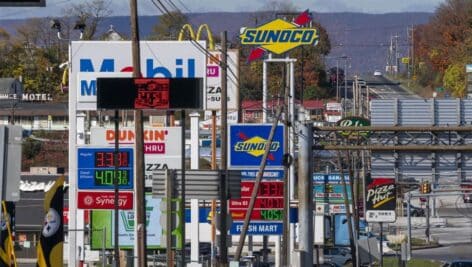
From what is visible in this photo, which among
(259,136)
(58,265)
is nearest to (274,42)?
(259,136)

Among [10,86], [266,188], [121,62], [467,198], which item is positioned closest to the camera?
[121,62]

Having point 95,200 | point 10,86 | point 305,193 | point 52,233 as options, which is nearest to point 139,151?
point 305,193

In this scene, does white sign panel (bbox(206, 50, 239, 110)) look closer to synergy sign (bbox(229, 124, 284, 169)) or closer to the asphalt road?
synergy sign (bbox(229, 124, 284, 169))

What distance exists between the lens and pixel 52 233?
25.3 meters

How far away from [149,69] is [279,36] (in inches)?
250

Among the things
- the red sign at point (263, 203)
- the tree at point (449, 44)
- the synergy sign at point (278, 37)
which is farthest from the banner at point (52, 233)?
the tree at point (449, 44)

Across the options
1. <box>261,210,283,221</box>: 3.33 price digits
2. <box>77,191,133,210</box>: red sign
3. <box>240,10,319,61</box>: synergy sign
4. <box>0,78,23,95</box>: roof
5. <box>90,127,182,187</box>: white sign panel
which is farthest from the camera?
<box>0,78,23,95</box>: roof

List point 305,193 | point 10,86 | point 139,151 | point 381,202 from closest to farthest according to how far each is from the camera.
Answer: point 305,193, point 139,151, point 381,202, point 10,86

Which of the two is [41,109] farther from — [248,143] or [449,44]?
[248,143]

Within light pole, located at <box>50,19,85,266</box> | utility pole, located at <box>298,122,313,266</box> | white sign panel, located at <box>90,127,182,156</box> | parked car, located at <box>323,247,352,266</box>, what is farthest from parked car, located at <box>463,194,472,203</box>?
utility pole, located at <box>298,122,313,266</box>

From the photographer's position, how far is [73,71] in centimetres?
3894

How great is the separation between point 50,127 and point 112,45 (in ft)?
258

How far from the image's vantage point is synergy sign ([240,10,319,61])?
42.7 metres

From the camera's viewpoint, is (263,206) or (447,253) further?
(447,253)
